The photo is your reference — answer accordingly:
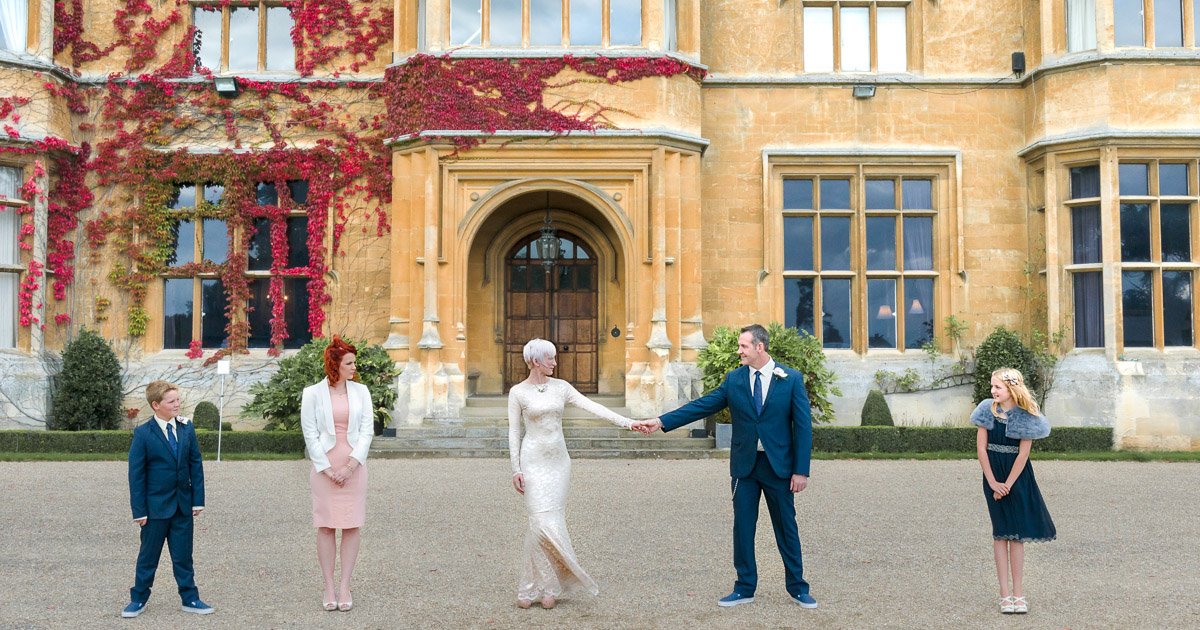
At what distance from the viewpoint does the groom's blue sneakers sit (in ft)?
17.1


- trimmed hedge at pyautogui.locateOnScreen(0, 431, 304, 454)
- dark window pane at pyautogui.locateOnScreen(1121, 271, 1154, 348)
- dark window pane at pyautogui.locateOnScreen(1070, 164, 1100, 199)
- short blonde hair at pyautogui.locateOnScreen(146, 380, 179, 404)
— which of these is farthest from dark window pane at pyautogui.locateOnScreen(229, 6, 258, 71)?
dark window pane at pyautogui.locateOnScreen(1121, 271, 1154, 348)

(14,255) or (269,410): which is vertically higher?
(14,255)

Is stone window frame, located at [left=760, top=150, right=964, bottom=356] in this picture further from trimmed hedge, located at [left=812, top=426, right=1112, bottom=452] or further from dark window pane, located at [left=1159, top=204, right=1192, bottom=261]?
dark window pane, located at [left=1159, top=204, right=1192, bottom=261]

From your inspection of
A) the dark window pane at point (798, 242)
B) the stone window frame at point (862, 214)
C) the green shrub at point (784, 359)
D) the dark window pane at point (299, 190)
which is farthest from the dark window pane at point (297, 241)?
the dark window pane at point (798, 242)

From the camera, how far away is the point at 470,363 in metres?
15.2

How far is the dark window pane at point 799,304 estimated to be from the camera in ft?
49.6

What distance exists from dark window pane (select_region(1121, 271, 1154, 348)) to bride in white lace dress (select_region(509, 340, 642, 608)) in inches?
440

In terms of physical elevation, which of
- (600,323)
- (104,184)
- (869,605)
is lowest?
(869,605)

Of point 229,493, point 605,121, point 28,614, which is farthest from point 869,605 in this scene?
point 605,121

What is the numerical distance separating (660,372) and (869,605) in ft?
27.1

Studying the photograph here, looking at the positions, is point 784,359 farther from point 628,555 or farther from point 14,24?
point 14,24

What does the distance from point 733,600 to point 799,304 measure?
1031cm

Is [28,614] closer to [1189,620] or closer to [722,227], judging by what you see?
[1189,620]

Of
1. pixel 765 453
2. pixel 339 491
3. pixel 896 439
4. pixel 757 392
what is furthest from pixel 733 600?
pixel 896 439
